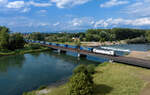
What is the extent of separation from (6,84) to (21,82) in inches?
122

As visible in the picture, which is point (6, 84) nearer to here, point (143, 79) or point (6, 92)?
point (6, 92)

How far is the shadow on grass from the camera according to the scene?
1874 centimetres

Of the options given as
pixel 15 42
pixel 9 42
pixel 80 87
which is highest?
pixel 9 42

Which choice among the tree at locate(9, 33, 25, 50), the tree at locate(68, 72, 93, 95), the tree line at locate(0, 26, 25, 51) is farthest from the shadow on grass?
the tree at locate(9, 33, 25, 50)

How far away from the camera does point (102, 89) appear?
19.9m

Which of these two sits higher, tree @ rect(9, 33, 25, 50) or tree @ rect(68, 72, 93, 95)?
tree @ rect(9, 33, 25, 50)

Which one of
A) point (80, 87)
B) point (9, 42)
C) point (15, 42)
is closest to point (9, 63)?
point (9, 42)

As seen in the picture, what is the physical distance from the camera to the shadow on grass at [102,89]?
18744 millimetres

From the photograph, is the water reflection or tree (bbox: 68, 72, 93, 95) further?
the water reflection

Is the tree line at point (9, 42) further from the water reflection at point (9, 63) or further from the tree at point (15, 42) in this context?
the water reflection at point (9, 63)

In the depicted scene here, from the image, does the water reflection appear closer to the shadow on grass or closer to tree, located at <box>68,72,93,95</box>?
tree, located at <box>68,72,93,95</box>

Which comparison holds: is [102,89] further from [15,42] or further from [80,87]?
[15,42]

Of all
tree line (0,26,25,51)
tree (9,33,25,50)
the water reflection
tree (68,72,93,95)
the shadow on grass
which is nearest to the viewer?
tree (68,72,93,95)

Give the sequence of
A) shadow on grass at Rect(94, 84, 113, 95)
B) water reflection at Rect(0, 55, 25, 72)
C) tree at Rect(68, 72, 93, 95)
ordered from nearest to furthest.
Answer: tree at Rect(68, 72, 93, 95), shadow on grass at Rect(94, 84, 113, 95), water reflection at Rect(0, 55, 25, 72)
